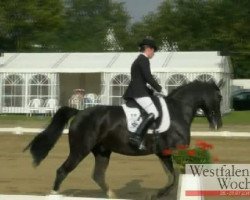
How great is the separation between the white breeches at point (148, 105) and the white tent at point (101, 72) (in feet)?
71.9

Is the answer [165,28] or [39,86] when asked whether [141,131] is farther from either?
[165,28]

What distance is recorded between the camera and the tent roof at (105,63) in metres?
32.2

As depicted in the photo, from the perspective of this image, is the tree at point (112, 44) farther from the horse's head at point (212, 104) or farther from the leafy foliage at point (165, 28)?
the horse's head at point (212, 104)

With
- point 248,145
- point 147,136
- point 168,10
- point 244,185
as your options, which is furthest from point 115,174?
point 168,10

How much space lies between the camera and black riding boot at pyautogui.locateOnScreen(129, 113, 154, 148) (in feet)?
31.6

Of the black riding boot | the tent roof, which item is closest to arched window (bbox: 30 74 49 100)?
the tent roof

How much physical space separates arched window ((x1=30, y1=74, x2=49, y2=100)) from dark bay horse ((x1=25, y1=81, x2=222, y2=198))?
76.4 ft

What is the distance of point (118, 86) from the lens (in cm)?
3272

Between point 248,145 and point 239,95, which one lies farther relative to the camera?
point 239,95

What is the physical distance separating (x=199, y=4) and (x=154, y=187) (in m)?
49.5

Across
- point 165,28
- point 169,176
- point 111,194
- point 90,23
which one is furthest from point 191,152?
point 90,23

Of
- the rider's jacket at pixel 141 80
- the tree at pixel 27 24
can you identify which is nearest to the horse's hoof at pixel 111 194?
the rider's jacket at pixel 141 80

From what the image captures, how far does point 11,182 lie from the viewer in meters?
12.0

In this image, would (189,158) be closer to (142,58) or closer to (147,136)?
(147,136)
